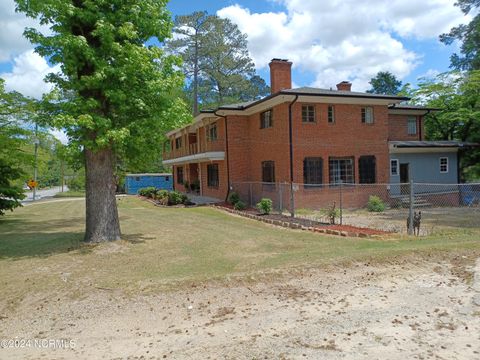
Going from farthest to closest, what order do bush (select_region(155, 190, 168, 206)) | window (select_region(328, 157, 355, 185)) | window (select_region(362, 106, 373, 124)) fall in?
1. bush (select_region(155, 190, 168, 206))
2. window (select_region(362, 106, 373, 124))
3. window (select_region(328, 157, 355, 185))

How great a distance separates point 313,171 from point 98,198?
12880 millimetres

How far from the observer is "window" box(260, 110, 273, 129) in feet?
72.5

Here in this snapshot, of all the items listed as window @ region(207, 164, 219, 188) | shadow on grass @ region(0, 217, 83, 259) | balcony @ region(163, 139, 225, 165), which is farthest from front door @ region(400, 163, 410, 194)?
shadow on grass @ region(0, 217, 83, 259)

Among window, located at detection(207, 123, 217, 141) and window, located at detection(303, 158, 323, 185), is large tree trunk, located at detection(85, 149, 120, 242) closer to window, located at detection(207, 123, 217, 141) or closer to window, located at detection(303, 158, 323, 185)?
window, located at detection(303, 158, 323, 185)

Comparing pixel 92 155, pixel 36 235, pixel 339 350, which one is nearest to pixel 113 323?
pixel 339 350

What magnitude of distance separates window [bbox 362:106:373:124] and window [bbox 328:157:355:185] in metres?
2.35

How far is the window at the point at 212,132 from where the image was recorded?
1052 inches

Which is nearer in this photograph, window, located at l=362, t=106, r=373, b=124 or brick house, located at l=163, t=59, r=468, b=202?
brick house, located at l=163, t=59, r=468, b=202

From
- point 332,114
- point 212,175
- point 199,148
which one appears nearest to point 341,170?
point 332,114

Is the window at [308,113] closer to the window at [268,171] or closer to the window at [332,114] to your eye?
the window at [332,114]

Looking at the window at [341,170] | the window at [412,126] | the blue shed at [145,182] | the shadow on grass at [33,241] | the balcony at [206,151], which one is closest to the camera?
the shadow on grass at [33,241]

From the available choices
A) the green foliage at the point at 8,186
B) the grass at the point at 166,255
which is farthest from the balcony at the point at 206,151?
the grass at the point at 166,255

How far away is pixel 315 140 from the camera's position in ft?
67.7

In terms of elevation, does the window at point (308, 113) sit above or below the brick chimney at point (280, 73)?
below
